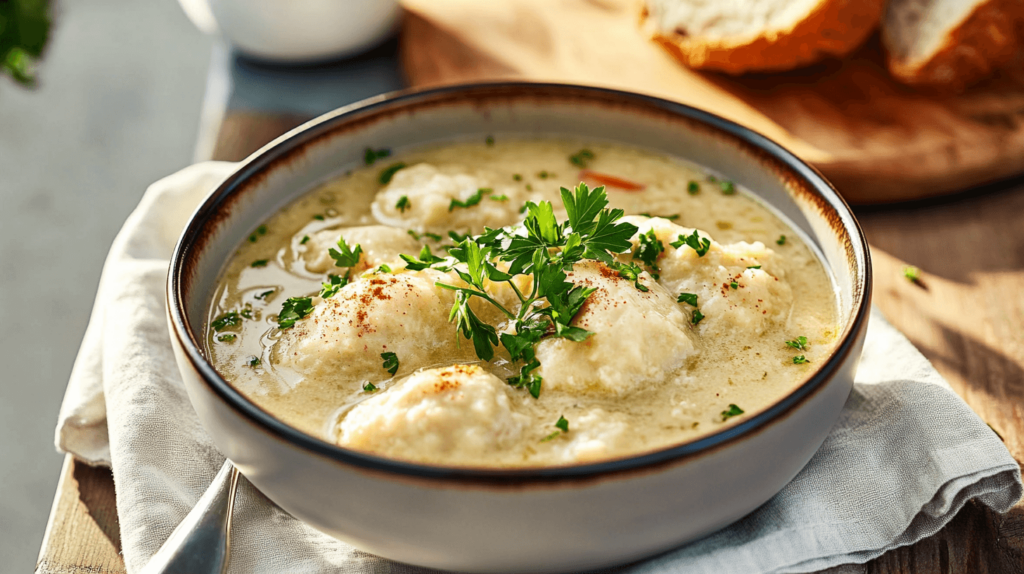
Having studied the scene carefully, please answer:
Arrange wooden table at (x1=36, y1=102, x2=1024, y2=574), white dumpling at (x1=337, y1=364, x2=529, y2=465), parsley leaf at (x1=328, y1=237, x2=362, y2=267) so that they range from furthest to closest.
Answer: parsley leaf at (x1=328, y1=237, x2=362, y2=267)
wooden table at (x1=36, y1=102, x2=1024, y2=574)
white dumpling at (x1=337, y1=364, x2=529, y2=465)

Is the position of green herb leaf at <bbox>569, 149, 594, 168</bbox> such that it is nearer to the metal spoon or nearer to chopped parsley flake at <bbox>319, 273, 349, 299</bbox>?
chopped parsley flake at <bbox>319, 273, 349, 299</bbox>

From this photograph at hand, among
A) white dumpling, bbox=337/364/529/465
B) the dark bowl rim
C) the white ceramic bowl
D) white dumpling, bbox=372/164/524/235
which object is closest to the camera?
the dark bowl rim

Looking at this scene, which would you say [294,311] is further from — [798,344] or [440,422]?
[798,344]

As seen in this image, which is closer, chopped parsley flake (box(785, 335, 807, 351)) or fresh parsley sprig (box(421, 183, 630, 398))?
fresh parsley sprig (box(421, 183, 630, 398))

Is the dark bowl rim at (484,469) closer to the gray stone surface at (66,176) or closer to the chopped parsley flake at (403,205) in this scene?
the chopped parsley flake at (403,205)

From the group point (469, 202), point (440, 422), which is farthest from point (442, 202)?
point (440, 422)

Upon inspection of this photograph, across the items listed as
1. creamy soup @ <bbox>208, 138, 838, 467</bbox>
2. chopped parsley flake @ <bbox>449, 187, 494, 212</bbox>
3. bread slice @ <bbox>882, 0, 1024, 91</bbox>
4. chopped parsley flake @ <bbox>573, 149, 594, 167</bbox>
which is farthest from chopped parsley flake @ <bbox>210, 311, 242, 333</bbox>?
bread slice @ <bbox>882, 0, 1024, 91</bbox>

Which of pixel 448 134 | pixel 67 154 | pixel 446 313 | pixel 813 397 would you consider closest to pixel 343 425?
pixel 446 313

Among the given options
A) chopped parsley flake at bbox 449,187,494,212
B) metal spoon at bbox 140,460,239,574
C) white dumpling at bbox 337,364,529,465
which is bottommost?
metal spoon at bbox 140,460,239,574
